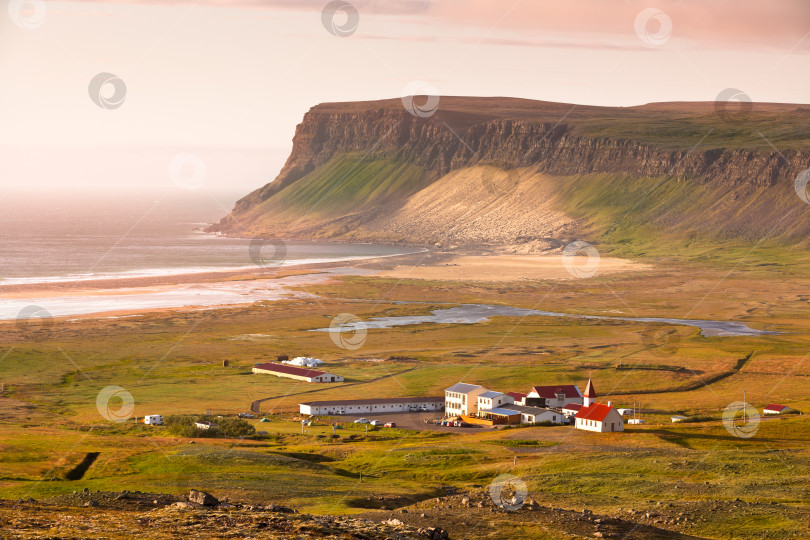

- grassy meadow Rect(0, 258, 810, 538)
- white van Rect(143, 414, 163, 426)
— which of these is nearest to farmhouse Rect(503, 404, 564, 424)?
grassy meadow Rect(0, 258, 810, 538)

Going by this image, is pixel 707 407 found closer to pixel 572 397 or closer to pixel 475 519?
pixel 572 397

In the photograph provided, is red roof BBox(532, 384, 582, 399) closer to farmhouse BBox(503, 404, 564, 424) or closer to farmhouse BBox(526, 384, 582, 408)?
farmhouse BBox(526, 384, 582, 408)

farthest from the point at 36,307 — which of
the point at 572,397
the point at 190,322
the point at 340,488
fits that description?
the point at 340,488

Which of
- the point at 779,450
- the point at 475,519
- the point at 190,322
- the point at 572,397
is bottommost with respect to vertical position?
the point at 475,519

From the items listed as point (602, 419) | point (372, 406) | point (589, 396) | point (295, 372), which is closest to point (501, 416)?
point (589, 396)

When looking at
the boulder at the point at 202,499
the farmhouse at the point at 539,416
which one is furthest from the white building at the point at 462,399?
the boulder at the point at 202,499

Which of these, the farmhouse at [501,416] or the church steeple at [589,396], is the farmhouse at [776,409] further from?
the farmhouse at [501,416]
